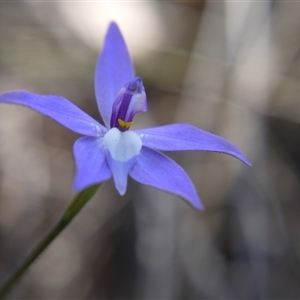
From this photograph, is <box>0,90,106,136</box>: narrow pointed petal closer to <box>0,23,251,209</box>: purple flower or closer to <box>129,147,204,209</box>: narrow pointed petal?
<box>0,23,251,209</box>: purple flower

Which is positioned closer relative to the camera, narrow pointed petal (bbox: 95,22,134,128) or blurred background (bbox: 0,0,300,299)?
narrow pointed petal (bbox: 95,22,134,128)

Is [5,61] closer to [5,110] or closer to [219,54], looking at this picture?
[5,110]

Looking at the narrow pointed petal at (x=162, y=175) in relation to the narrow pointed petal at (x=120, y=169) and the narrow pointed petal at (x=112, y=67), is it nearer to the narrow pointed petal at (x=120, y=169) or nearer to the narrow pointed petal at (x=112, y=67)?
the narrow pointed petal at (x=120, y=169)

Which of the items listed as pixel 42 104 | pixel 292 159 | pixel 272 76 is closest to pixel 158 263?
pixel 292 159

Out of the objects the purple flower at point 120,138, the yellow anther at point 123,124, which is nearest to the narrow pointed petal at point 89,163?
the purple flower at point 120,138

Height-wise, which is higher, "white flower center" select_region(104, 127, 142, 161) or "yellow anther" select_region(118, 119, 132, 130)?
"white flower center" select_region(104, 127, 142, 161)

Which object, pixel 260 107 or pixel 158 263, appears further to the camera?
pixel 260 107

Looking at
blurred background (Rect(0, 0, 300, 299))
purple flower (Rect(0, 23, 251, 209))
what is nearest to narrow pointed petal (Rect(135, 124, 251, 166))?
purple flower (Rect(0, 23, 251, 209))
